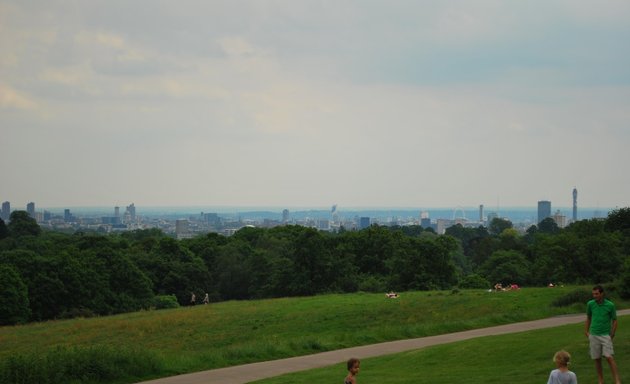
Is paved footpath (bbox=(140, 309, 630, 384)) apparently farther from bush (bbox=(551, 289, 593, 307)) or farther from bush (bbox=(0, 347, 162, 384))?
bush (bbox=(551, 289, 593, 307))

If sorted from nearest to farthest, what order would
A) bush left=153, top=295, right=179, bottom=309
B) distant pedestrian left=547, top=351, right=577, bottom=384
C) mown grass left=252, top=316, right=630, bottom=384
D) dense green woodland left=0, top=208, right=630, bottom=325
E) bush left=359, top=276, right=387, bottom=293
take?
distant pedestrian left=547, top=351, right=577, bottom=384 → mown grass left=252, top=316, right=630, bottom=384 → dense green woodland left=0, top=208, right=630, bottom=325 → bush left=359, top=276, right=387, bottom=293 → bush left=153, top=295, right=179, bottom=309

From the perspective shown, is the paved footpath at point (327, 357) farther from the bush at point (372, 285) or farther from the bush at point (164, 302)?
the bush at point (164, 302)

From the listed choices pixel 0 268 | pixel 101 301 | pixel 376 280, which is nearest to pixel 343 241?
pixel 376 280

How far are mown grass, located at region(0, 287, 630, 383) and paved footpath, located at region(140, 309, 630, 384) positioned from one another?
95cm

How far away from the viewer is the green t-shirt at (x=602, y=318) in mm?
17358

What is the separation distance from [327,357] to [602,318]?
12355mm

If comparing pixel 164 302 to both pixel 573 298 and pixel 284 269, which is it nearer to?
pixel 284 269

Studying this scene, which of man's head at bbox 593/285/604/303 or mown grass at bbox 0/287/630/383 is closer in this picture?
man's head at bbox 593/285/604/303

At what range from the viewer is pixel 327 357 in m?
27.9

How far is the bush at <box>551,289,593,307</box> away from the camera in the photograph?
39.1 m

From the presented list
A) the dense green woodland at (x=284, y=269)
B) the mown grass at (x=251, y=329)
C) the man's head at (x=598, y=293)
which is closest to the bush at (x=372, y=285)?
the dense green woodland at (x=284, y=269)

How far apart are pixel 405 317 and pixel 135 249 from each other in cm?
7319

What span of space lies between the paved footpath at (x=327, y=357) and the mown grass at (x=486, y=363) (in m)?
1.25

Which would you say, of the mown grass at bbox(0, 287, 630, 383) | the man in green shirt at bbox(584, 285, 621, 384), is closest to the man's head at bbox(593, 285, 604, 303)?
the man in green shirt at bbox(584, 285, 621, 384)
